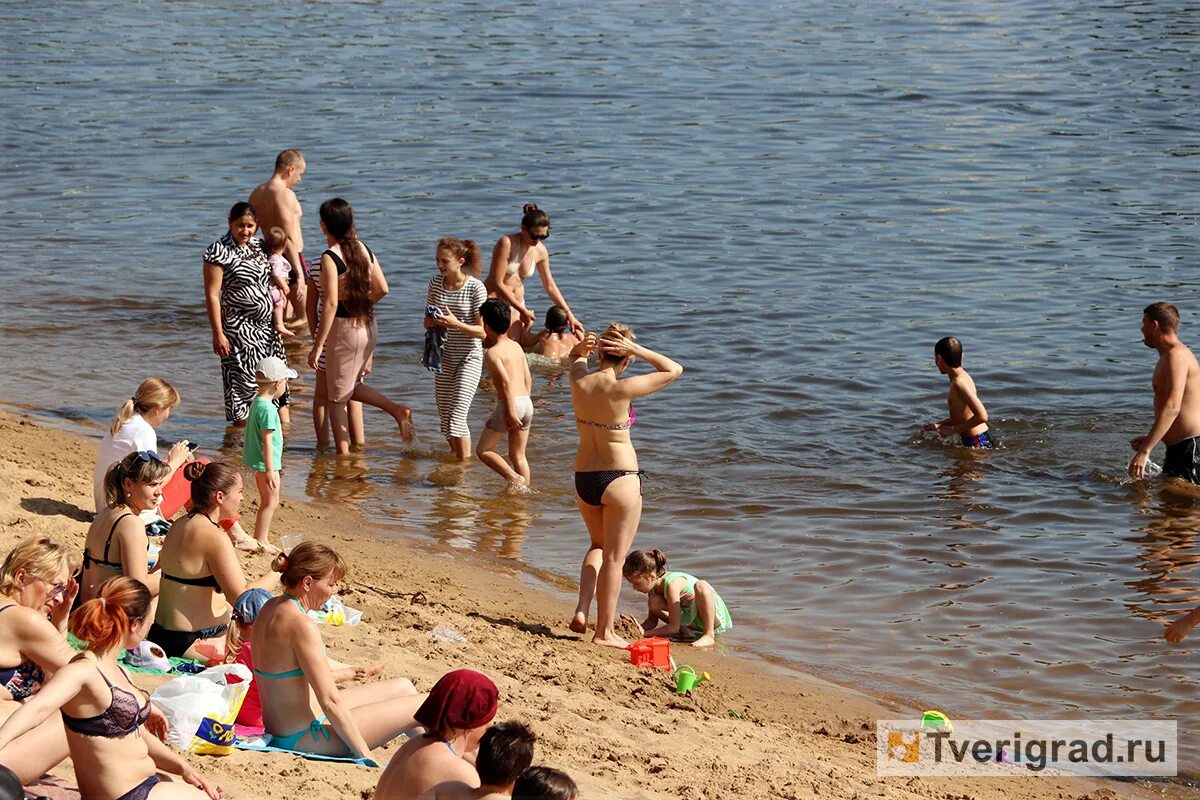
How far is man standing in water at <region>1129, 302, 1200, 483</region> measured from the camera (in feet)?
33.1

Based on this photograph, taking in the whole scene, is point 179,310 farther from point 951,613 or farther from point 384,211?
point 951,613

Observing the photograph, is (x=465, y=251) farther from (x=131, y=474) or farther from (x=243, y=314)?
(x=131, y=474)

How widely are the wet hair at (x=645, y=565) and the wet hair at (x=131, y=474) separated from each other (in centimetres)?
263

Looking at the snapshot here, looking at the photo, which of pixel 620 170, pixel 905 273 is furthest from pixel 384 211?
pixel 905 273

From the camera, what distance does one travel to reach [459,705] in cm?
482

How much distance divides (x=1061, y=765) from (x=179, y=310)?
439 inches

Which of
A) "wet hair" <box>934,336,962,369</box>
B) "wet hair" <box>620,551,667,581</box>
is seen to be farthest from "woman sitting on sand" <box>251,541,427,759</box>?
"wet hair" <box>934,336,962,369</box>

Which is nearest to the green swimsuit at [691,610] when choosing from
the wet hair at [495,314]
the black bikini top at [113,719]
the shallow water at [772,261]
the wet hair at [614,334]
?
the shallow water at [772,261]

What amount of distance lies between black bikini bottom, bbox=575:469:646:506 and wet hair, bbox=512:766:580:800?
3.33m

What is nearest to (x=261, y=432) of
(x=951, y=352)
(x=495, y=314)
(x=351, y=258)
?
(x=495, y=314)

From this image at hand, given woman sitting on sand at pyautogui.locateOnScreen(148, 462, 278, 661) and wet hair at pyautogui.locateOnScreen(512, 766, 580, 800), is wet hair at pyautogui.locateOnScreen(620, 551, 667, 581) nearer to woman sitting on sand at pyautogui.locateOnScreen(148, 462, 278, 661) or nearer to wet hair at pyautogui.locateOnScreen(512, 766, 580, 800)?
woman sitting on sand at pyautogui.locateOnScreen(148, 462, 278, 661)

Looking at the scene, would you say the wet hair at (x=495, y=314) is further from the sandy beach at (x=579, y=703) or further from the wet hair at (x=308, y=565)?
the wet hair at (x=308, y=565)

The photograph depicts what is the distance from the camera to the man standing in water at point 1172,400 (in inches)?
398

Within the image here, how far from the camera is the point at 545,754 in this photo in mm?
6027
